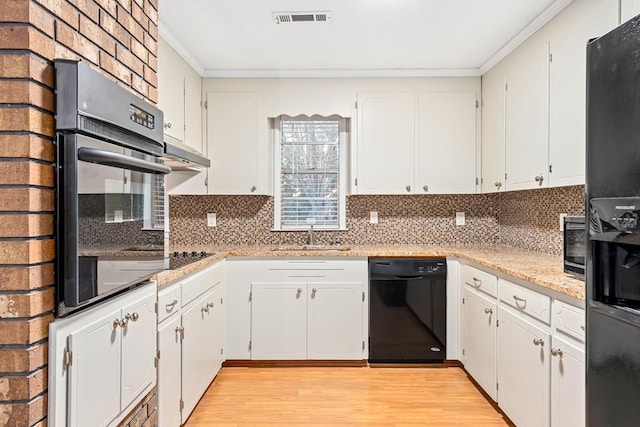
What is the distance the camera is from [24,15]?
93 centimetres

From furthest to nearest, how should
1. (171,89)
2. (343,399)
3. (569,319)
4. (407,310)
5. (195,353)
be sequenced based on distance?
(407,310)
(171,89)
(343,399)
(195,353)
(569,319)

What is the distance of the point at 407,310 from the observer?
323cm

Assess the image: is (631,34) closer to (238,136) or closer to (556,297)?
(556,297)

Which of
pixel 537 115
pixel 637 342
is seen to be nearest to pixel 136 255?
pixel 637 342

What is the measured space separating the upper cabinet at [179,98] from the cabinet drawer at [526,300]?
2.27 meters

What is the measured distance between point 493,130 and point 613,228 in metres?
2.43

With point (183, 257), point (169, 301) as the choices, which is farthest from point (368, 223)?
point (169, 301)

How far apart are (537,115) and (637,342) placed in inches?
76.2

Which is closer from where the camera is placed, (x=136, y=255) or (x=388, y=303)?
(x=136, y=255)

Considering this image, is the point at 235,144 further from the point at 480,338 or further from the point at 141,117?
the point at 480,338

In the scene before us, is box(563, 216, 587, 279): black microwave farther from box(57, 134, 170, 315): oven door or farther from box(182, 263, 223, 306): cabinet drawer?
box(182, 263, 223, 306): cabinet drawer

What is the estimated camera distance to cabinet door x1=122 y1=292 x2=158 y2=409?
4.43 ft

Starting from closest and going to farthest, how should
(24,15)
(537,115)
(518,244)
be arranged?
(24,15) → (537,115) → (518,244)

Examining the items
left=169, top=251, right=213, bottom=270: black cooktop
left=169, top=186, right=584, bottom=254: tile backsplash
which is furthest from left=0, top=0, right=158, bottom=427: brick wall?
left=169, top=186, right=584, bottom=254: tile backsplash
